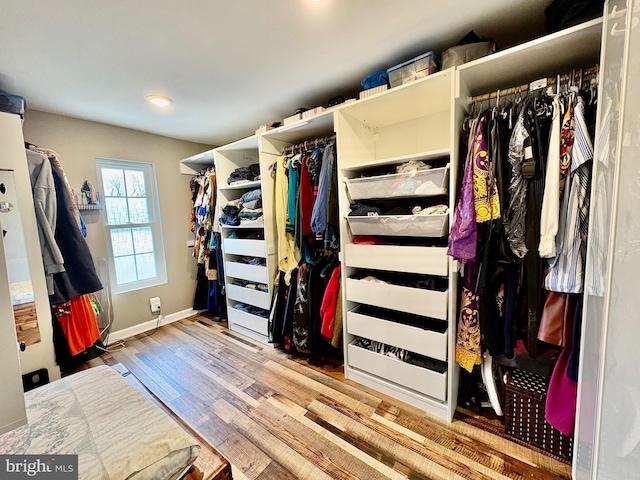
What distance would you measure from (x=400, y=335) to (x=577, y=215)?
1059 mm

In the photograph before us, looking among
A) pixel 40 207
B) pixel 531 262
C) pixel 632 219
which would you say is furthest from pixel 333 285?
pixel 40 207

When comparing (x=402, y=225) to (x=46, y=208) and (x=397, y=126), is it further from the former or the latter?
(x=46, y=208)

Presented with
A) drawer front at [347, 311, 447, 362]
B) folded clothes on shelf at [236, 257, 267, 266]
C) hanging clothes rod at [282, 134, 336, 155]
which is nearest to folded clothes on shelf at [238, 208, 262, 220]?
folded clothes on shelf at [236, 257, 267, 266]

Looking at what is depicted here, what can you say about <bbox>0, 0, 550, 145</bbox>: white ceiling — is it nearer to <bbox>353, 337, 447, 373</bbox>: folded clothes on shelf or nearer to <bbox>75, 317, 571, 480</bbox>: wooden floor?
<bbox>353, 337, 447, 373</bbox>: folded clothes on shelf

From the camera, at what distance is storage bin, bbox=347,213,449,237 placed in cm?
144

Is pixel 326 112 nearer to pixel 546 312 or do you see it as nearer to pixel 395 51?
pixel 395 51

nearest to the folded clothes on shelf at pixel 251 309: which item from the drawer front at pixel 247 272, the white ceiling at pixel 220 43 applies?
the drawer front at pixel 247 272

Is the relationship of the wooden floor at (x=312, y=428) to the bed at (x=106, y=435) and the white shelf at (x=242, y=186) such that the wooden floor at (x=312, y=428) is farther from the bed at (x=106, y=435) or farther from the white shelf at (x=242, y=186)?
the white shelf at (x=242, y=186)

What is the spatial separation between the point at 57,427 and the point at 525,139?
6.82ft

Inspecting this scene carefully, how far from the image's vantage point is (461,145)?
1459 mm

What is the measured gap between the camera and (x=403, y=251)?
1581mm

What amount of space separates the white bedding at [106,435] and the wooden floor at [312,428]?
2.27ft

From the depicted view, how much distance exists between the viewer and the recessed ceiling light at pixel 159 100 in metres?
1.96

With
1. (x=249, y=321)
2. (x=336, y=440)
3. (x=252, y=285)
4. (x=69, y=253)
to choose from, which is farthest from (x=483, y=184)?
(x=69, y=253)
